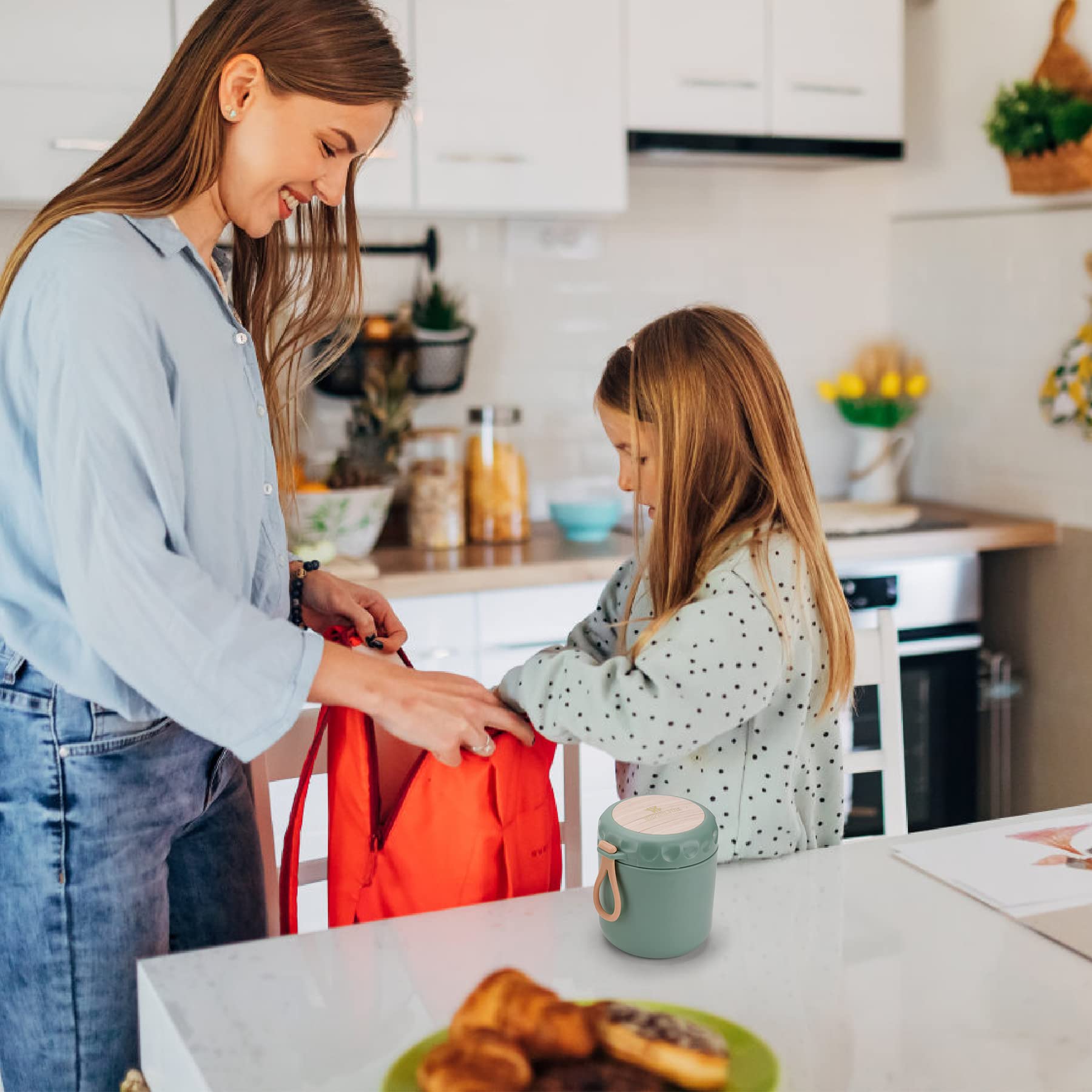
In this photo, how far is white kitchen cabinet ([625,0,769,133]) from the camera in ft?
8.52

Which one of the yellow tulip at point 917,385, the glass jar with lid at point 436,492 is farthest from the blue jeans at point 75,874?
Result: the yellow tulip at point 917,385

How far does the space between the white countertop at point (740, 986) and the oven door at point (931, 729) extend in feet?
5.64

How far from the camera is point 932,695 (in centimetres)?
276

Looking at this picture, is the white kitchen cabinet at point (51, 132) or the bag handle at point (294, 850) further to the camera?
the white kitchen cabinet at point (51, 132)

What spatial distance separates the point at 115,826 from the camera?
110 centimetres

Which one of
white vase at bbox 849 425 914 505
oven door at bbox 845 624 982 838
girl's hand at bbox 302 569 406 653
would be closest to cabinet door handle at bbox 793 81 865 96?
white vase at bbox 849 425 914 505

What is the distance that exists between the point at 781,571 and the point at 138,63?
1.64 m

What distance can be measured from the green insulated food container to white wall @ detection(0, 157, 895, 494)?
6.42 feet

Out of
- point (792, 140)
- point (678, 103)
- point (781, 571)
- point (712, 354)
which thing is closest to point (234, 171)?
point (712, 354)

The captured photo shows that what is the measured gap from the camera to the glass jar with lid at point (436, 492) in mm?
2641

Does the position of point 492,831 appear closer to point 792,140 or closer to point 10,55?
point 10,55

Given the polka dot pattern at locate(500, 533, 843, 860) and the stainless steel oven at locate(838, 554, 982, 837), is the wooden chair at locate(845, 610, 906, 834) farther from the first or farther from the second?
the stainless steel oven at locate(838, 554, 982, 837)

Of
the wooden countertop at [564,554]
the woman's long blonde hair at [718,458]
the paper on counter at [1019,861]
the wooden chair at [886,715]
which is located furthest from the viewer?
the wooden countertop at [564,554]

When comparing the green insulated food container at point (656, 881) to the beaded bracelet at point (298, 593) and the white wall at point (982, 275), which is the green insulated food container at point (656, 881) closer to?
the beaded bracelet at point (298, 593)
